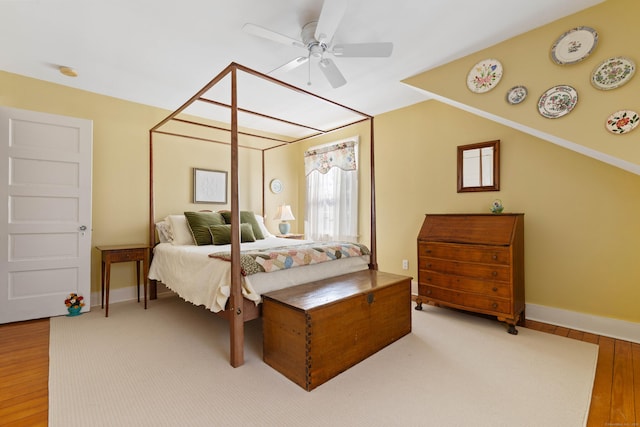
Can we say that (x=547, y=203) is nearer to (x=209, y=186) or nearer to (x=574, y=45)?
(x=574, y=45)

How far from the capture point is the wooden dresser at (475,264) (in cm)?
266

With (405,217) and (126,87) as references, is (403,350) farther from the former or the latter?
(126,87)

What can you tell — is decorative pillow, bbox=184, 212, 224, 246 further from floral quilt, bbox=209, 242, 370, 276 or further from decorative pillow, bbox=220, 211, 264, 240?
floral quilt, bbox=209, 242, 370, 276

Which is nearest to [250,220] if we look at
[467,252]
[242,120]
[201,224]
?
[201,224]

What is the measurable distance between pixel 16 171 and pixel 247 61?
2.50 metres

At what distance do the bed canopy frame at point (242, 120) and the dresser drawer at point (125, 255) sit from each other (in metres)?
0.46

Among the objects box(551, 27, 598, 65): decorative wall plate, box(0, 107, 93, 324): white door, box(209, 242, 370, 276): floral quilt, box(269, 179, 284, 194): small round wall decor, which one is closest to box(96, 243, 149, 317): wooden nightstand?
box(0, 107, 93, 324): white door

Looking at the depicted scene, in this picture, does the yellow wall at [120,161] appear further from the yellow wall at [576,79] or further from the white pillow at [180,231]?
the yellow wall at [576,79]

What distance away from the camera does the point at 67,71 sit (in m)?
2.89

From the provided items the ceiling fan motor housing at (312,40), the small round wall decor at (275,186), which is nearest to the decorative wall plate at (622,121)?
the ceiling fan motor housing at (312,40)

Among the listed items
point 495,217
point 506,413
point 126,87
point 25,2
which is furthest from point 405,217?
point 25,2

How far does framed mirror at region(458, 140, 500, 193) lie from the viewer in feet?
10.3

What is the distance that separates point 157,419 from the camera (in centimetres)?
154

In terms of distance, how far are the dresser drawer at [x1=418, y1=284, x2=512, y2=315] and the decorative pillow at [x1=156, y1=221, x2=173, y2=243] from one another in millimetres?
3035
